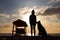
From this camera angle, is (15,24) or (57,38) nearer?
(57,38)

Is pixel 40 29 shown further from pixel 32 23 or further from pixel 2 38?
pixel 2 38

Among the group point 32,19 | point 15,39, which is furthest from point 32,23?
point 15,39

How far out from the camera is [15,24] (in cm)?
998

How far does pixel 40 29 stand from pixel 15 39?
1.20 m

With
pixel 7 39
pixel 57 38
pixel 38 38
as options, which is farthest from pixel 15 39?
pixel 57 38

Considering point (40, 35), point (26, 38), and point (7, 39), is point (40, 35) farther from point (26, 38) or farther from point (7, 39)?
point (7, 39)

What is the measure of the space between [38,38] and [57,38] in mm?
821

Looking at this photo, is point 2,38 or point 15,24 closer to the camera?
point 2,38

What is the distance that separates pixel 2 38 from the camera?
8.78 metres

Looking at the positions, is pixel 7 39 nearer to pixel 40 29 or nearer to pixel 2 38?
pixel 2 38

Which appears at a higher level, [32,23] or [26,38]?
[32,23]

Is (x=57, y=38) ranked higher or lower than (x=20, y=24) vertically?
lower

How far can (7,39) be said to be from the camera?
28.5 ft

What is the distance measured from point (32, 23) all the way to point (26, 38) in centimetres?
68
